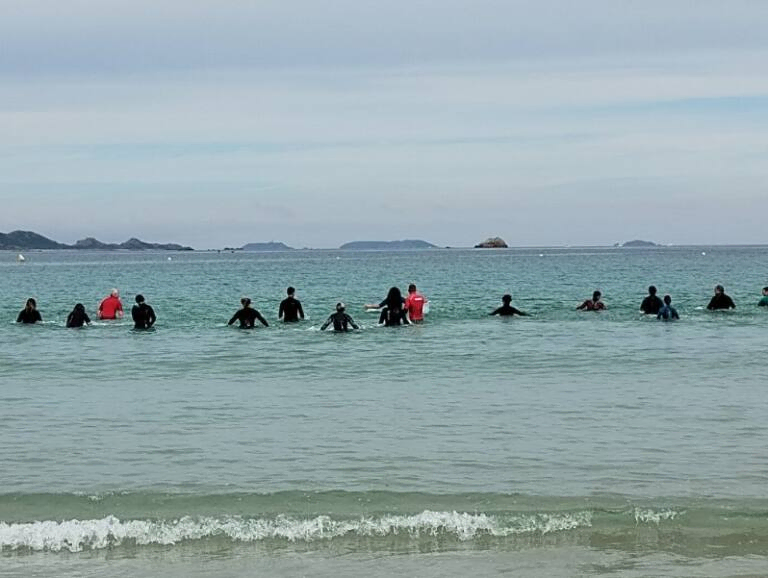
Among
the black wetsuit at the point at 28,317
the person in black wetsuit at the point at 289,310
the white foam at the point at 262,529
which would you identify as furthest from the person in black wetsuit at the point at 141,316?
the white foam at the point at 262,529

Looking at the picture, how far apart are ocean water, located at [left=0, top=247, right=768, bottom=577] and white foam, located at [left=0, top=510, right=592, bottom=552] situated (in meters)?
0.02

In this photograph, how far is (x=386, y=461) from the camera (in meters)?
13.1

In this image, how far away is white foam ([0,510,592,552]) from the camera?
407 inches

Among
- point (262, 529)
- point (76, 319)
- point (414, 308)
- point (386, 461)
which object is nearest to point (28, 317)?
point (76, 319)

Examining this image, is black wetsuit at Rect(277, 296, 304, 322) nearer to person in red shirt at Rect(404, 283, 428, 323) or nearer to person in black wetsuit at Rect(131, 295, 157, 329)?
person in red shirt at Rect(404, 283, 428, 323)

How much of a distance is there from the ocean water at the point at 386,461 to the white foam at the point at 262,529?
0.02m

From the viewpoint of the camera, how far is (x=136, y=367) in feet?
76.0

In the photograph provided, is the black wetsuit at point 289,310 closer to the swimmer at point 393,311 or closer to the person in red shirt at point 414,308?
Result: the swimmer at point 393,311

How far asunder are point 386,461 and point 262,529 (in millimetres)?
2791

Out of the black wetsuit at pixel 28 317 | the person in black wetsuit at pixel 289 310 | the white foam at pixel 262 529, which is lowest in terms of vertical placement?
the white foam at pixel 262 529

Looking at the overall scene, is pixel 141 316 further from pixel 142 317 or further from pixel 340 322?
pixel 340 322

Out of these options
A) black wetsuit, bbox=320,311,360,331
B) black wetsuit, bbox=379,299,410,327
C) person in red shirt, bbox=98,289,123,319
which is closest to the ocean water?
black wetsuit, bbox=320,311,360,331

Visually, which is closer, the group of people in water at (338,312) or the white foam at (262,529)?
the white foam at (262,529)

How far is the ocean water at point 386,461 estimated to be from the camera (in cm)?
1003
